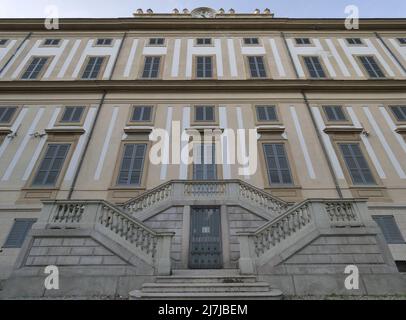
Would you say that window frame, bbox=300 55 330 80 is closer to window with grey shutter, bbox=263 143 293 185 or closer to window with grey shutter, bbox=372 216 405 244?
window with grey shutter, bbox=263 143 293 185

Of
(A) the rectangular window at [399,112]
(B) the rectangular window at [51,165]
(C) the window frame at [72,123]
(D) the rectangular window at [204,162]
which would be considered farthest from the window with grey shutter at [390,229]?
(C) the window frame at [72,123]

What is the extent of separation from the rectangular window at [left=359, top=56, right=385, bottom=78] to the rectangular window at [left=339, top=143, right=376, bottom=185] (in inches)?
271

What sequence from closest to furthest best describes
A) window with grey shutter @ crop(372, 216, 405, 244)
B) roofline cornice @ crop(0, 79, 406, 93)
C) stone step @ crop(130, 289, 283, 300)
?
1. stone step @ crop(130, 289, 283, 300)
2. window with grey shutter @ crop(372, 216, 405, 244)
3. roofline cornice @ crop(0, 79, 406, 93)

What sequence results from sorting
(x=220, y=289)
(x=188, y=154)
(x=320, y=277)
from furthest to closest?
(x=188, y=154)
(x=320, y=277)
(x=220, y=289)

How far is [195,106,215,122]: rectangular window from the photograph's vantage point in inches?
604

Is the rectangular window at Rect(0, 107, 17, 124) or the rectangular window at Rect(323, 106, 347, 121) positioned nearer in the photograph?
the rectangular window at Rect(0, 107, 17, 124)

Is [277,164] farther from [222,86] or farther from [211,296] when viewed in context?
[211,296]

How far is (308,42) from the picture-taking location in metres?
20.4

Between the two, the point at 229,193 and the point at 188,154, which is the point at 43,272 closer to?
the point at 229,193

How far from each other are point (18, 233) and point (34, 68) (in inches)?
483

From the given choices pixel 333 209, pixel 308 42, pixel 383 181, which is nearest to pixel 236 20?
pixel 308 42

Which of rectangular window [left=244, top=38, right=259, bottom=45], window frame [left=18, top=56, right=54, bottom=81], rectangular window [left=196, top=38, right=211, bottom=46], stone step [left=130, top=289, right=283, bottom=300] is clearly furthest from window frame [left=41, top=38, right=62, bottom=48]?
stone step [left=130, top=289, right=283, bottom=300]

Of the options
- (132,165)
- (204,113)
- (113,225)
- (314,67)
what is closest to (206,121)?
(204,113)
